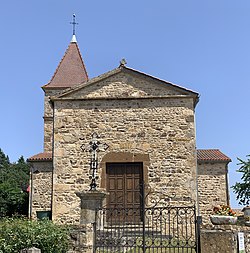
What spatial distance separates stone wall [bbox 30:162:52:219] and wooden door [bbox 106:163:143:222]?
5.29 metres

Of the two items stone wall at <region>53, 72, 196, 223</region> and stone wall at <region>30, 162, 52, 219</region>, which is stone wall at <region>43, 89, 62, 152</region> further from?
stone wall at <region>53, 72, 196, 223</region>

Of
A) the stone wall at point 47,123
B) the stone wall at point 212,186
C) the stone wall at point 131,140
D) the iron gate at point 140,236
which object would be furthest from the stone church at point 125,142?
the stone wall at point 47,123

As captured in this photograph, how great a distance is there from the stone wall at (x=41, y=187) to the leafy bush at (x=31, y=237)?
10289mm

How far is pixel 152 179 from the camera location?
15477 mm

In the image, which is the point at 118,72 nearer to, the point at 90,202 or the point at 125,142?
the point at 125,142

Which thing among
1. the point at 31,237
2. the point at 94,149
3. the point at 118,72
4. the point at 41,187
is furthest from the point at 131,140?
the point at 31,237

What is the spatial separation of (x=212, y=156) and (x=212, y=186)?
152 centimetres

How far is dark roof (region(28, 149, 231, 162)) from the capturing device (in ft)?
62.2

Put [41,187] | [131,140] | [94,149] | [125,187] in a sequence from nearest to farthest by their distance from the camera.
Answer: [125,187] → [94,149] → [131,140] → [41,187]

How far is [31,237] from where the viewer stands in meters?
8.98

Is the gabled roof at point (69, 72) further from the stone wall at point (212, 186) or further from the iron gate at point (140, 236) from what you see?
the iron gate at point (140, 236)

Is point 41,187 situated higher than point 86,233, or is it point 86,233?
point 41,187

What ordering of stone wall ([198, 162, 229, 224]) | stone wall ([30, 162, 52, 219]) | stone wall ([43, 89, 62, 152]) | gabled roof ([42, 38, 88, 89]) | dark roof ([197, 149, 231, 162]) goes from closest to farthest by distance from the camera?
stone wall ([198, 162, 229, 224])
dark roof ([197, 149, 231, 162])
stone wall ([30, 162, 52, 219])
stone wall ([43, 89, 62, 152])
gabled roof ([42, 38, 88, 89])

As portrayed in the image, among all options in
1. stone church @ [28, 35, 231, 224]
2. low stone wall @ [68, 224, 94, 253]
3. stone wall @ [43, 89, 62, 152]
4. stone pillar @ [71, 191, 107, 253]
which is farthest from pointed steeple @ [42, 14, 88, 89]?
low stone wall @ [68, 224, 94, 253]
